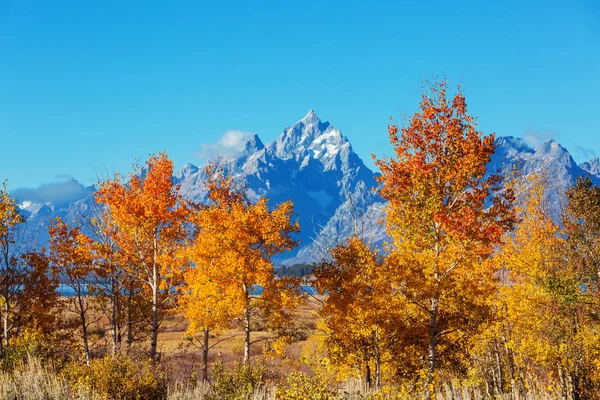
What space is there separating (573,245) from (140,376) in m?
21.0

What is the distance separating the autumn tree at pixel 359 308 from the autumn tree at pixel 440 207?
3.23 feet

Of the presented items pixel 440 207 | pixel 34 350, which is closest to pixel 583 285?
pixel 440 207

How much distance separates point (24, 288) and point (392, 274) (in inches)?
932

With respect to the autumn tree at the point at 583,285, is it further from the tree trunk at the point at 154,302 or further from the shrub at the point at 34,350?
the shrub at the point at 34,350

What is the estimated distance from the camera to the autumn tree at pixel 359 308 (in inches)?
824

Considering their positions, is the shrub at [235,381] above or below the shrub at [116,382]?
below

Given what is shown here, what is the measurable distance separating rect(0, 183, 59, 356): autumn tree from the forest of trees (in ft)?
→ 0.41

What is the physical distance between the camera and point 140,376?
48.2 feet

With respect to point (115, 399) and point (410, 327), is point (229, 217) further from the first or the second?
point (115, 399)

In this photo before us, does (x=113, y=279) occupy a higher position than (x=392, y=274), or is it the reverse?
(x=113, y=279)

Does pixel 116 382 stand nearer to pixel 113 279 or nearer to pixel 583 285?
pixel 113 279

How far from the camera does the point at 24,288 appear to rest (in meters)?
29.8

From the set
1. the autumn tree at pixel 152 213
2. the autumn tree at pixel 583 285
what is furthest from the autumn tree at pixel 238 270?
the autumn tree at pixel 583 285

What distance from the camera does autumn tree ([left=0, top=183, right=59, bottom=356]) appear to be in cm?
2777
